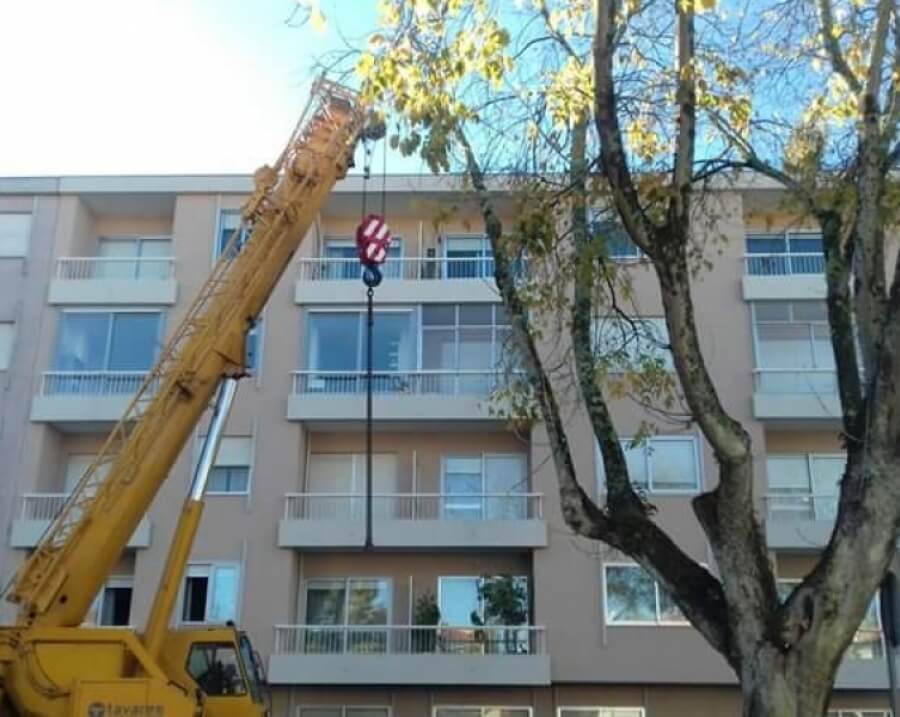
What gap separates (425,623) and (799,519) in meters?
8.01

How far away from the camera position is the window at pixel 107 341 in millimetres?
23000

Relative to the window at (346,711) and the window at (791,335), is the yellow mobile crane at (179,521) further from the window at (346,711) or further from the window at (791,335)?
the window at (791,335)

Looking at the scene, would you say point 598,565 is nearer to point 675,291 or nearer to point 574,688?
point 574,688

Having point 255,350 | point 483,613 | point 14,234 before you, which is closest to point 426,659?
point 483,613

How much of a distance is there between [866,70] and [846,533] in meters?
4.28

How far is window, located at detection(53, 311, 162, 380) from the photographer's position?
906 inches

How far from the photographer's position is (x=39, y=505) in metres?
21.6

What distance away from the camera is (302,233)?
49.6 ft

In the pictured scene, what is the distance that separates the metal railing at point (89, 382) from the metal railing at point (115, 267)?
8.19ft

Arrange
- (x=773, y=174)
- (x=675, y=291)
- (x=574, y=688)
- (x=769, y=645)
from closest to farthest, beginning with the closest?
(x=769, y=645), (x=675, y=291), (x=773, y=174), (x=574, y=688)

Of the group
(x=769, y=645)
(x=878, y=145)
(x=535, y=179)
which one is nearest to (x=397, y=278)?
(x=535, y=179)

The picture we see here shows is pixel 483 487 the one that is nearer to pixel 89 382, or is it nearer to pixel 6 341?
pixel 89 382

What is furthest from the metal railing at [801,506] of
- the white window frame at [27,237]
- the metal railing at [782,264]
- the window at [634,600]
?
the white window frame at [27,237]

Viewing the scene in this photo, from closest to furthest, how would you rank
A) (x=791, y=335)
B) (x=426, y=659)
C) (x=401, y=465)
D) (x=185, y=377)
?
1. (x=185, y=377)
2. (x=426, y=659)
3. (x=401, y=465)
4. (x=791, y=335)
